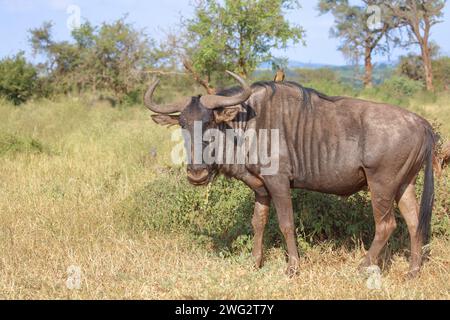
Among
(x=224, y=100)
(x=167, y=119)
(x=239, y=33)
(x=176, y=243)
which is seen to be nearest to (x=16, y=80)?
(x=239, y=33)

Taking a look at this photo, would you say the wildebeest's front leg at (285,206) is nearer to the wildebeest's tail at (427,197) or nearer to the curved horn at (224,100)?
the curved horn at (224,100)

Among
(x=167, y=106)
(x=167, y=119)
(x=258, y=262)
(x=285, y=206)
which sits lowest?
(x=258, y=262)

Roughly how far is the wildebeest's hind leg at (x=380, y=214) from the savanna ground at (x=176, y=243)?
222 mm

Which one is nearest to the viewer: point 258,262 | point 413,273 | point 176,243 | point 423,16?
point 413,273

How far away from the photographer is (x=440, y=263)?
461 cm

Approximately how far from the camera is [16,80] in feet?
64.6

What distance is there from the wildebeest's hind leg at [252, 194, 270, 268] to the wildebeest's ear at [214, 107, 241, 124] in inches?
35.6

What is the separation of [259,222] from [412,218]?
133 cm

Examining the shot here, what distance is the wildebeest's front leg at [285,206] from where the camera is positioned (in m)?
4.46

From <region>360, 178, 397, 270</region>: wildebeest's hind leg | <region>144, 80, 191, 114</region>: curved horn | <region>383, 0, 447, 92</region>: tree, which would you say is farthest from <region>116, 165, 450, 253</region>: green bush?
<region>383, 0, 447, 92</region>: tree

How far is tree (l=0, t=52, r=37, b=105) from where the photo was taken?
761 inches

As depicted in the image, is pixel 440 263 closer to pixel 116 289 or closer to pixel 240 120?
pixel 240 120

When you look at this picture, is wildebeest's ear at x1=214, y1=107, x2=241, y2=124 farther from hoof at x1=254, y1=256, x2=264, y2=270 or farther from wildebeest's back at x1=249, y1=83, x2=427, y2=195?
hoof at x1=254, y1=256, x2=264, y2=270

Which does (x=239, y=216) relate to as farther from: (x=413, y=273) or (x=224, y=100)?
(x=413, y=273)
